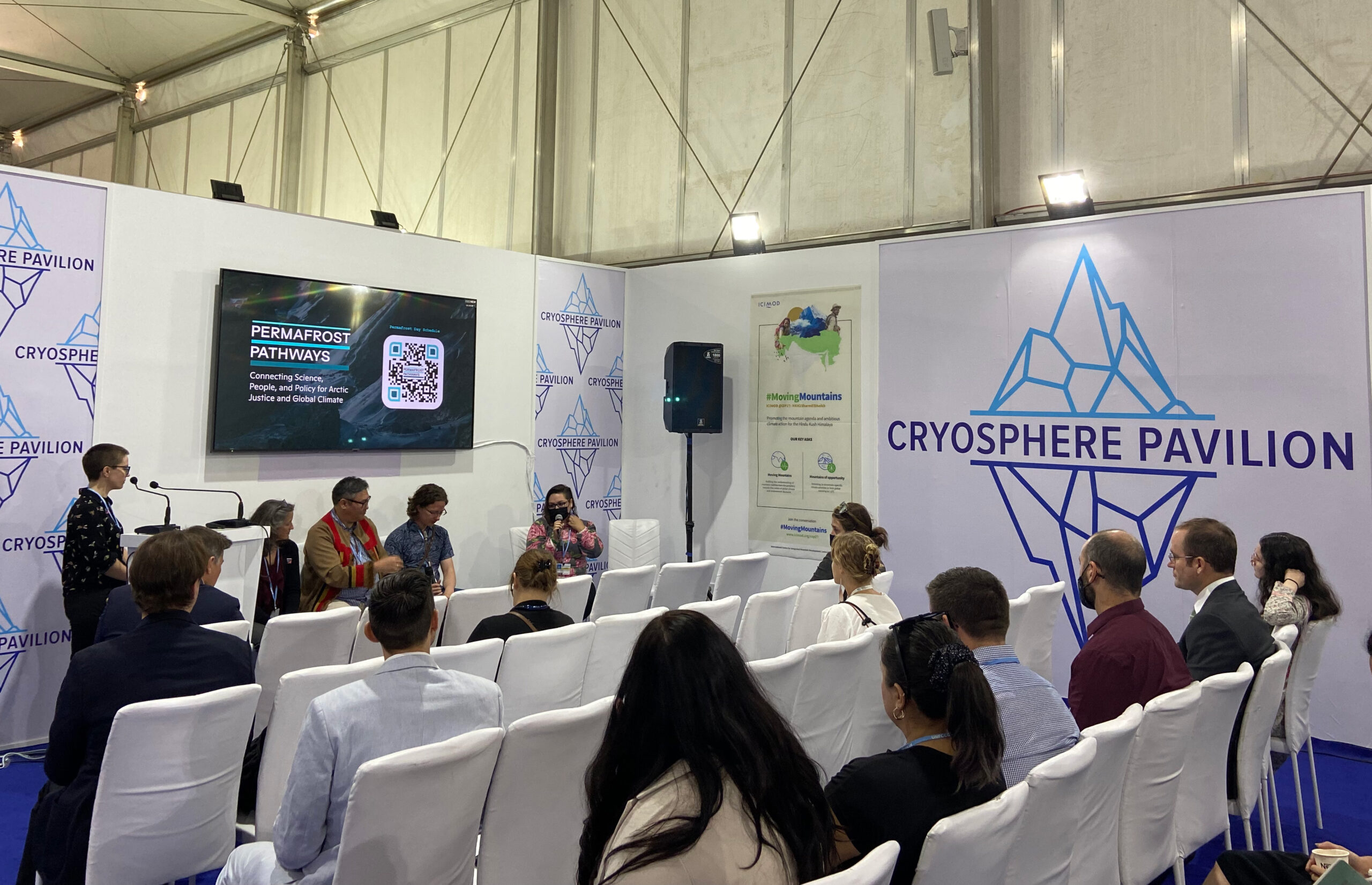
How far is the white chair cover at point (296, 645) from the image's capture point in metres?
3.34

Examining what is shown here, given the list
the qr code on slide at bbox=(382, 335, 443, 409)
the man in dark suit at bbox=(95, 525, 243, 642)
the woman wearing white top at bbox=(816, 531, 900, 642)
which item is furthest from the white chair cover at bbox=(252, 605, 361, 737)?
the qr code on slide at bbox=(382, 335, 443, 409)

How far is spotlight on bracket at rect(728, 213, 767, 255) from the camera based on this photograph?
7.86 meters

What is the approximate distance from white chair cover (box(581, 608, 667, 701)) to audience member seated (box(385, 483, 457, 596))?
7.36ft

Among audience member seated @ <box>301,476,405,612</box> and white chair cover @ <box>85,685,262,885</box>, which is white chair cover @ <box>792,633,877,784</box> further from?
audience member seated @ <box>301,476,405,612</box>

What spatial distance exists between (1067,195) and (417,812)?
19.0 feet

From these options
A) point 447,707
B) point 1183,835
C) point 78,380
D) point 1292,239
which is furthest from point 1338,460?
point 78,380

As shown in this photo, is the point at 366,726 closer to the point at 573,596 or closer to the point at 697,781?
the point at 697,781

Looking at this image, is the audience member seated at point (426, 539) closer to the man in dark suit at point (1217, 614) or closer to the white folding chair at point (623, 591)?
the white folding chair at point (623, 591)

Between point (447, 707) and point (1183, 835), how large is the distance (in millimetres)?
2240

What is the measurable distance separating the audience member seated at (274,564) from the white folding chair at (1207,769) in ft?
15.0

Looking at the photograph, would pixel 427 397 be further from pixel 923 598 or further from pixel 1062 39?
pixel 1062 39

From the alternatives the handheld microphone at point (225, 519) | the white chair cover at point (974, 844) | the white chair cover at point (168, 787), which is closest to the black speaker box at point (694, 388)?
the handheld microphone at point (225, 519)

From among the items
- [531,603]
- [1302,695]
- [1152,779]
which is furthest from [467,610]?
[1302,695]

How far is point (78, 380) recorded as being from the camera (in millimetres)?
5289
